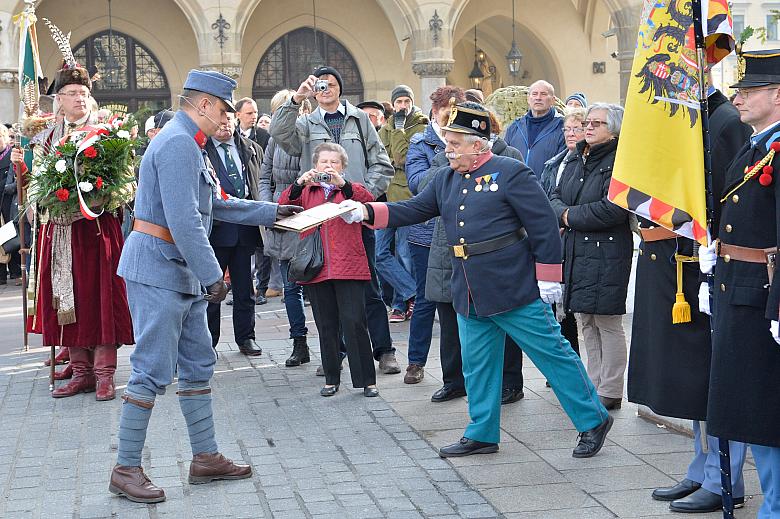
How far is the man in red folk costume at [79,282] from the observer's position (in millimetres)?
7289

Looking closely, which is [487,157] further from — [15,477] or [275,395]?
[15,477]

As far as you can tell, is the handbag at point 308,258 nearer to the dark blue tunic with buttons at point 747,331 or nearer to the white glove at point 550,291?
the white glove at point 550,291

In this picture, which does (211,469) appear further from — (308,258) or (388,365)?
(388,365)

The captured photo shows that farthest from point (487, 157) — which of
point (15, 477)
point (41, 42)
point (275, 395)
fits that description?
point (41, 42)

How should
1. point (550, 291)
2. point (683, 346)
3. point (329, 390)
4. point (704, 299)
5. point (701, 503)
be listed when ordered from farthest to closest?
point (329, 390)
point (550, 291)
point (683, 346)
point (701, 503)
point (704, 299)

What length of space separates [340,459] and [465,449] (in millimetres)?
666

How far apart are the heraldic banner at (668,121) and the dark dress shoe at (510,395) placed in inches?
93.9

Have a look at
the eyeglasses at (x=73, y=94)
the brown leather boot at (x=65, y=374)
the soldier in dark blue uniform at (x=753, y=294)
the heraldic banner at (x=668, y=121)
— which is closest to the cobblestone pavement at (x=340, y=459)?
the brown leather boot at (x=65, y=374)

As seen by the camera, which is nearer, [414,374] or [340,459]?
[340,459]

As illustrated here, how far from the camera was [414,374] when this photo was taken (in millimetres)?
7555

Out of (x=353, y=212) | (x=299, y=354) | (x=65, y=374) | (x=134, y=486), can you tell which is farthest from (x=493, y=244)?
(x=65, y=374)

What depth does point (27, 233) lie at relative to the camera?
14.1m

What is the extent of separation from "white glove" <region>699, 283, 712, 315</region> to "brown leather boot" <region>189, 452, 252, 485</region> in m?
2.38

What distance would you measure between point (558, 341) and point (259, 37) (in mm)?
18749
